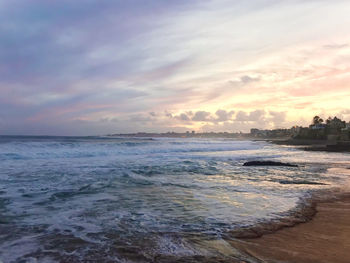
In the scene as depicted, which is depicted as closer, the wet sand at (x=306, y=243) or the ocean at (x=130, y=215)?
the wet sand at (x=306, y=243)

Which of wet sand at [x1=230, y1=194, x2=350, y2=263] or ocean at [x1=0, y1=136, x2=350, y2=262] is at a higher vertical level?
wet sand at [x1=230, y1=194, x2=350, y2=263]

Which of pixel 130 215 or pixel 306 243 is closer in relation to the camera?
pixel 306 243

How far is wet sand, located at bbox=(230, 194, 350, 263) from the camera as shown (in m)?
4.34

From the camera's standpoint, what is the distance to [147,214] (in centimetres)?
689

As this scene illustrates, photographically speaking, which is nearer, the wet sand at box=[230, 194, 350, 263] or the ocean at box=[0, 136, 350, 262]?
the wet sand at box=[230, 194, 350, 263]

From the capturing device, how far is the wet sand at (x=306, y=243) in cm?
434

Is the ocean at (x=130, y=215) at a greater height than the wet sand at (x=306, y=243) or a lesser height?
lesser

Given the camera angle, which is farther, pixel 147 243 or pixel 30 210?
pixel 30 210

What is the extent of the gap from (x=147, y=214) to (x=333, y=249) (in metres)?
4.06

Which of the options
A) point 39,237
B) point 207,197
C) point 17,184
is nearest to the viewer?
point 39,237

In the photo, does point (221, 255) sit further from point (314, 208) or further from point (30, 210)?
point (30, 210)

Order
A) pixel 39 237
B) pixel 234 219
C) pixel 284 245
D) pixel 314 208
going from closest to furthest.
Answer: pixel 284 245
pixel 39 237
pixel 234 219
pixel 314 208

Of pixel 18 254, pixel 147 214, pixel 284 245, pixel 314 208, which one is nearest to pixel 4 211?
pixel 18 254

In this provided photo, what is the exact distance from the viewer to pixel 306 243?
16.3 ft
